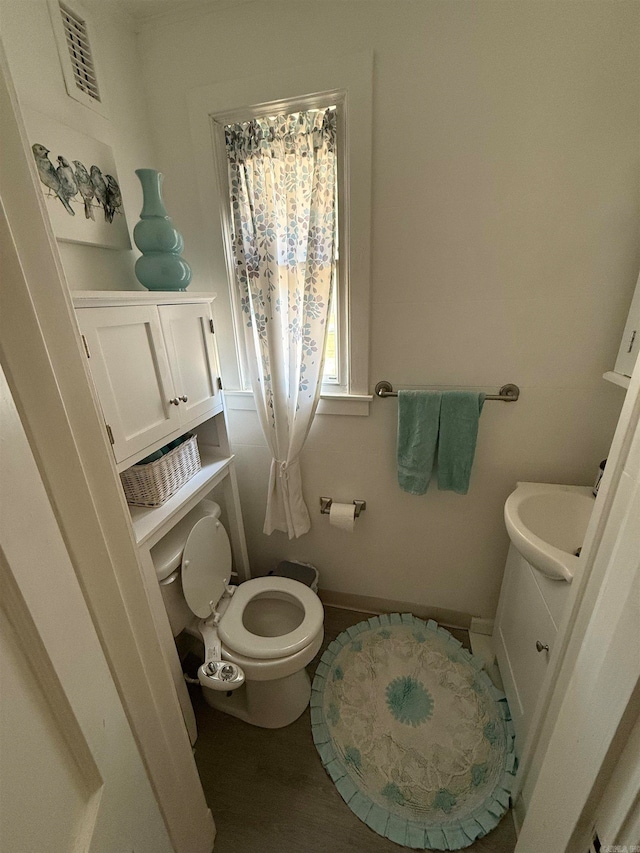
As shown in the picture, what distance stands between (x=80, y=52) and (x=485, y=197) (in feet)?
4.47

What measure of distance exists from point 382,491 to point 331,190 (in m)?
1.23

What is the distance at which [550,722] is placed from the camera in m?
0.90

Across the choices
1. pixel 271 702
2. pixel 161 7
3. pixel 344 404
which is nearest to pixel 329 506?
pixel 344 404

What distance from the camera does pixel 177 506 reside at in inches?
45.8

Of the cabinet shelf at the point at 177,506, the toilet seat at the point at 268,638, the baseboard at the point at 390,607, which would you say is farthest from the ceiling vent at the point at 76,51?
the baseboard at the point at 390,607

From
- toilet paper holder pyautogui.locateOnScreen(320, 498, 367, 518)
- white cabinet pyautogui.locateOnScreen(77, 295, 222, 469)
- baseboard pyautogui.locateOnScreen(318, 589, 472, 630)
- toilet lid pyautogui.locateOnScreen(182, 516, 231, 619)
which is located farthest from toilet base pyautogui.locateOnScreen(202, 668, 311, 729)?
white cabinet pyautogui.locateOnScreen(77, 295, 222, 469)

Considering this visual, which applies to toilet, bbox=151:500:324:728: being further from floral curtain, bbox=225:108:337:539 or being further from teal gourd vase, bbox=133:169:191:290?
teal gourd vase, bbox=133:169:191:290

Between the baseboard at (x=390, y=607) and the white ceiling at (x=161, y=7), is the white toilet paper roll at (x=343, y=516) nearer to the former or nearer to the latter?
the baseboard at (x=390, y=607)

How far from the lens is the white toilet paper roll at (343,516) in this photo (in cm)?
158

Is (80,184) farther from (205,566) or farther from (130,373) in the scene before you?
(205,566)

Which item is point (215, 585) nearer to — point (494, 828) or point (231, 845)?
point (231, 845)

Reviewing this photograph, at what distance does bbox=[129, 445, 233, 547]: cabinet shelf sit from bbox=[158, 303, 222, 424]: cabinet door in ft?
0.75

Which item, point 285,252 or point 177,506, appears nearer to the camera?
point 177,506

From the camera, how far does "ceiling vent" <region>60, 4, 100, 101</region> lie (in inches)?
40.9
